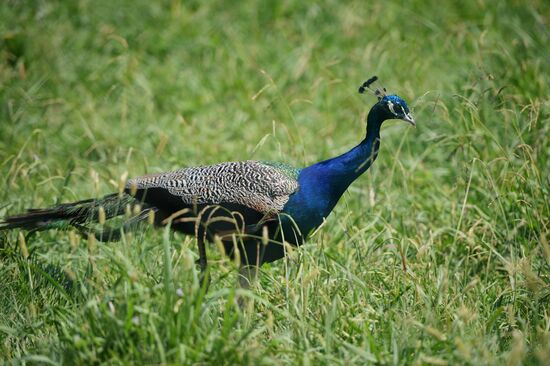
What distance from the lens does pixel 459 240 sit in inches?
154

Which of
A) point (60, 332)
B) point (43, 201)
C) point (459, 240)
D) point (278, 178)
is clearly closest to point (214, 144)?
point (43, 201)

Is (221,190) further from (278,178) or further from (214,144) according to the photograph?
(214,144)

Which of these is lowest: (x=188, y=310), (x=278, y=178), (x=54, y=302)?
(x=54, y=302)

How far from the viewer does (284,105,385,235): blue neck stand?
11.7 feet

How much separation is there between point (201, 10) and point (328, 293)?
4570 millimetres

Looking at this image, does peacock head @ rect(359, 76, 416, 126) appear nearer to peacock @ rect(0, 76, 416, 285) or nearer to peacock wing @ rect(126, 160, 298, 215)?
peacock @ rect(0, 76, 416, 285)

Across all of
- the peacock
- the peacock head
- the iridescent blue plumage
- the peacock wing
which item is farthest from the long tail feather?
the peacock head

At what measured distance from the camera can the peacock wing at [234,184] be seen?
3.56 metres

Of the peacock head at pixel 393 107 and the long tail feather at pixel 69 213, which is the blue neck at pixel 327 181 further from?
the long tail feather at pixel 69 213

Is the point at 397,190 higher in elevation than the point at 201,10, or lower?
lower

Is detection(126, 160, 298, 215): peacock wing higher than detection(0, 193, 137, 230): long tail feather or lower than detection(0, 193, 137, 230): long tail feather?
higher

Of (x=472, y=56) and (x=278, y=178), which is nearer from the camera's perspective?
(x=278, y=178)

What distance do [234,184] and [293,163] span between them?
1013 mm

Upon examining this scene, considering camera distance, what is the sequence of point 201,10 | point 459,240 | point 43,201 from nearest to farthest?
point 459,240
point 43,201
point 201,10
